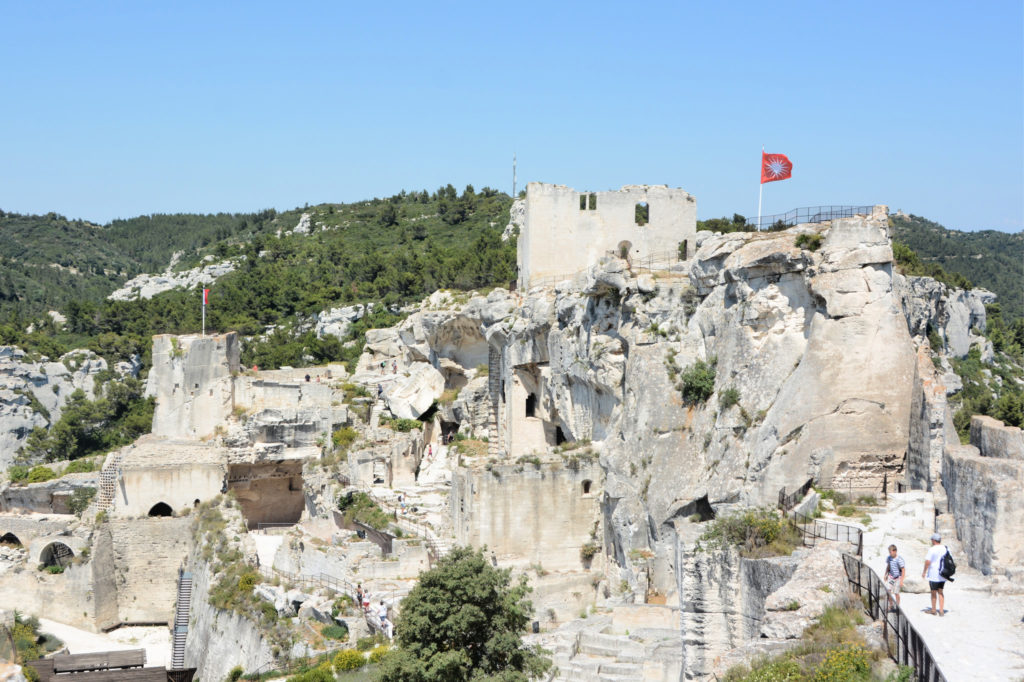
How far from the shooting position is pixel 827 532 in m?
19.1

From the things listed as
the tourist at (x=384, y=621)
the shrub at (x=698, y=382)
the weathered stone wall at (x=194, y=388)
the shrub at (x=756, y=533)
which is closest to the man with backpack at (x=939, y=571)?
the shrub at (x=756, y=533)

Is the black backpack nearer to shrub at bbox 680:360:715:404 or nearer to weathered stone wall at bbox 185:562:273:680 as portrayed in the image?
shrub at bbox 680:360:715:404

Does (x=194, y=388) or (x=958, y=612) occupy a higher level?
(x=194, y=388)

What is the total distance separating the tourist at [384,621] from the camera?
27.3 meters

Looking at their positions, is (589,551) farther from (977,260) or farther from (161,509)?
(977,260)

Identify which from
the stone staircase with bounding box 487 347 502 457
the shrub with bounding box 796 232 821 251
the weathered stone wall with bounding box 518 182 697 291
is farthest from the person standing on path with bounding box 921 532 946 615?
the stone staircase with bounding box 487 347 502 457

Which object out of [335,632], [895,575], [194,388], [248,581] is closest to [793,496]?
[895,575]

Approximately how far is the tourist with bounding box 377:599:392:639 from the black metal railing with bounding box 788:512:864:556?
11.8 metres

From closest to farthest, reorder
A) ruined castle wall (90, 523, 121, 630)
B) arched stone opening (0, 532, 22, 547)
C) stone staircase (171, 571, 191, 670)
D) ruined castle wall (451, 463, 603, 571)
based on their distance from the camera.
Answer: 1. ruined castle wall (451, 463, 603, 571)
2. stone staircase (171, 571, 191, 670)
3. ruined castle wall (90, 523, 121, 630)
4. arched stone opening (0, 532, 22, 547)

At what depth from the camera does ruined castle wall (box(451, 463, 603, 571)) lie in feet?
110

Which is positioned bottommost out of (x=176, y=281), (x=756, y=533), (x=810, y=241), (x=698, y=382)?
(x=756, y=533)

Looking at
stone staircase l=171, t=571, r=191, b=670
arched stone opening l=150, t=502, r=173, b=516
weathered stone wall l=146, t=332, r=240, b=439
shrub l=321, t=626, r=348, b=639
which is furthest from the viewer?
weathered stone wall l=146, t=332, r=240, b=439

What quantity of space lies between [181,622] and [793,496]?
23.7 meters

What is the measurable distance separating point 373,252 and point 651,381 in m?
55.1
